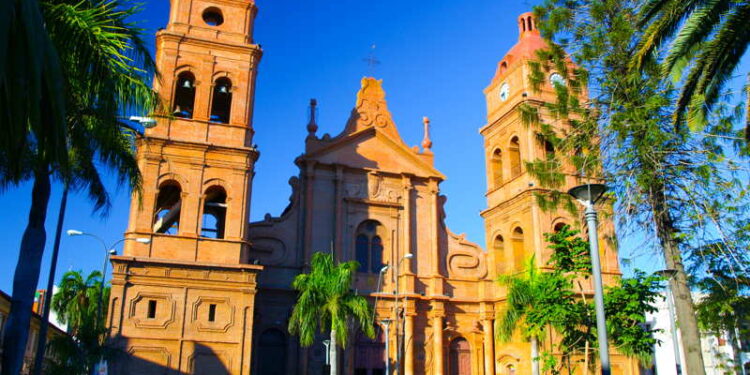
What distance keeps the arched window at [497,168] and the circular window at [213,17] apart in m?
16.0

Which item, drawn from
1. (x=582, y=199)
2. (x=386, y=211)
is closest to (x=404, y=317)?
(x=386, y=211)

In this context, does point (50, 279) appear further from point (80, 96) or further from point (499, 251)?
point (499, 251)

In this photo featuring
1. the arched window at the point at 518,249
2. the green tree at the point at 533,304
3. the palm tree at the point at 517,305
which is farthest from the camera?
the arched window at the point at 518,249

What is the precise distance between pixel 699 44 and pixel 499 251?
72.6ft

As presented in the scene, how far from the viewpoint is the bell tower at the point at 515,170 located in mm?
33094

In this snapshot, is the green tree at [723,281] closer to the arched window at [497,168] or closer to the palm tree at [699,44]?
the palm tree at [699,44]

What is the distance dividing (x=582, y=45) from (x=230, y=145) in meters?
15.5

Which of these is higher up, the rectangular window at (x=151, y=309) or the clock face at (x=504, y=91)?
the clock face at (x=504, y=91)

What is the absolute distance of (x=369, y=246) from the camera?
34406mm

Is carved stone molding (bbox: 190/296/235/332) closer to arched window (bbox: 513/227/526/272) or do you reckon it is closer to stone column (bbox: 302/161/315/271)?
stone column (bbox: 302/161/315/271)

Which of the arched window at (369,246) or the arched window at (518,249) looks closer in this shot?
the arched window at (369,246)

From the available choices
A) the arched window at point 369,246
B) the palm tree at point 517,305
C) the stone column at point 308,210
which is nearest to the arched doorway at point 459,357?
the arched window at point 369,246

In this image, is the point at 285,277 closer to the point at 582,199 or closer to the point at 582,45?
the point at 582,45

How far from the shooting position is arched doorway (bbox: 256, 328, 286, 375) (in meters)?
30.4
